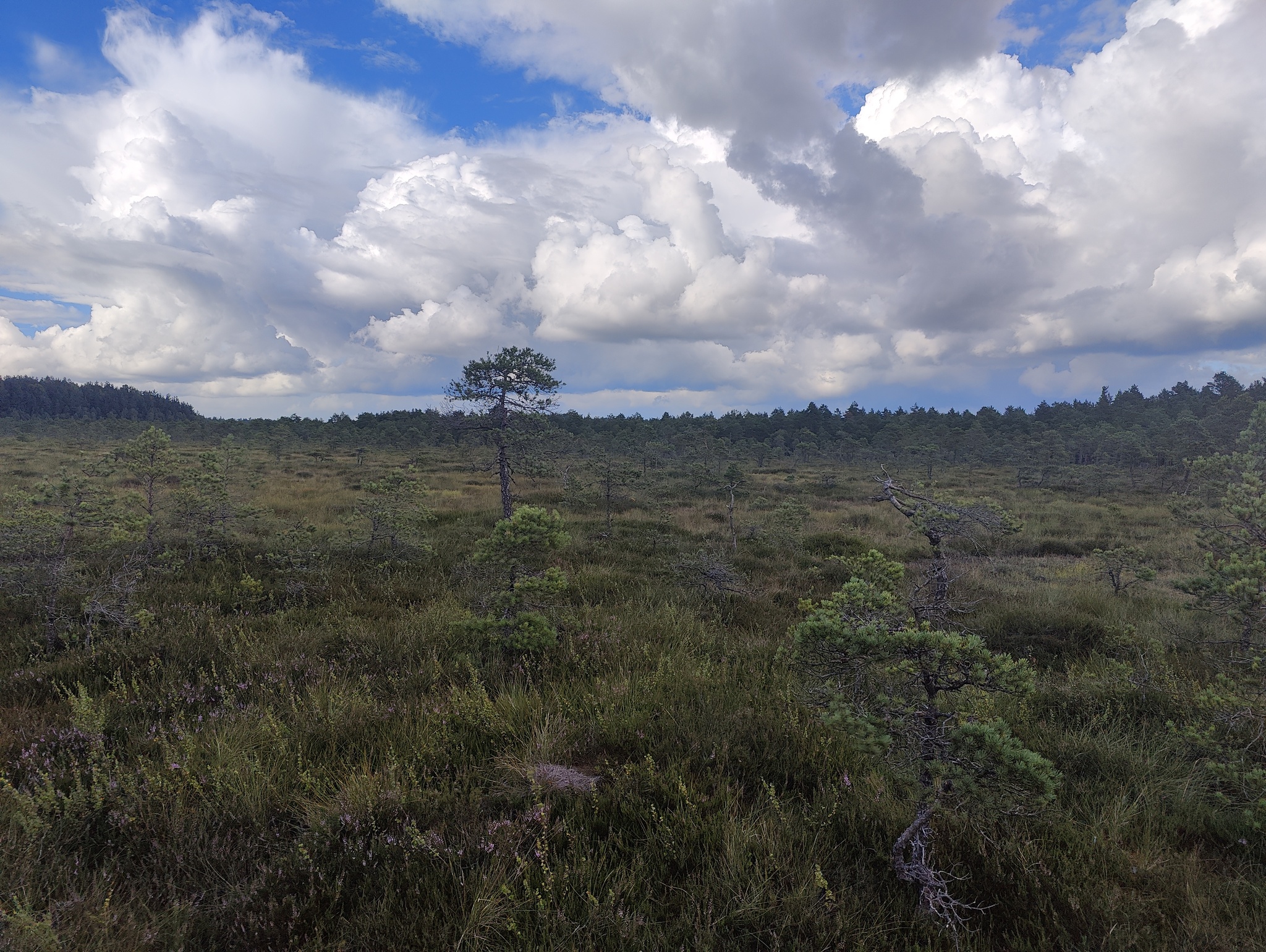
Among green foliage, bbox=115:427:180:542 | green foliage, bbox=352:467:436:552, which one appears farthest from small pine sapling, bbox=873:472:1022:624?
green foliage, bbox=115:427:180:542

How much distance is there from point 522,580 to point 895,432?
207 feet

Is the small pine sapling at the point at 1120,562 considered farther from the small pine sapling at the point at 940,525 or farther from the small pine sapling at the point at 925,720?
the small pine sapling at the point at 925,720

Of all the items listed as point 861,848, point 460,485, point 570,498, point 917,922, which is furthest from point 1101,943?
point 460,485

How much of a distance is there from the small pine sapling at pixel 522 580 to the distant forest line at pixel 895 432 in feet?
69.9

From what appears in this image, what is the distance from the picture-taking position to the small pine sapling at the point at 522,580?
534 centimetres

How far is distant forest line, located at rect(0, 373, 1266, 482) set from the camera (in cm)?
4128

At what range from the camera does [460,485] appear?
1022 inches

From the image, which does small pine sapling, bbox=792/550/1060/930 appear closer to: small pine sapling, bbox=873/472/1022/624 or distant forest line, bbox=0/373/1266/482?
small pine sapling, bbox=873/472/1022/624

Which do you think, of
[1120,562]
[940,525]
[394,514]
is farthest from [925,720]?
[1120,562]

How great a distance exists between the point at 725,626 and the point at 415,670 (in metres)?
4.25

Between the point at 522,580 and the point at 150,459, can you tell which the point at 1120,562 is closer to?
the point at 522,580

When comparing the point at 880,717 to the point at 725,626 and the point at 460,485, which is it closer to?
the point at 725,626

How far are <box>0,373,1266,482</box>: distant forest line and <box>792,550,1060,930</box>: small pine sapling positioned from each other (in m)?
24.6

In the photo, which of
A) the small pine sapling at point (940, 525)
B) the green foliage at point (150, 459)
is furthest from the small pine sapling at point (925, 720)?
the green foliage at point (150, 459)
